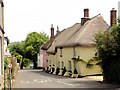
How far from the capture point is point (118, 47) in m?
35.2

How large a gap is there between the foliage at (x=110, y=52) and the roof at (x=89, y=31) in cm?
1383

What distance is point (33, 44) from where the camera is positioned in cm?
11806

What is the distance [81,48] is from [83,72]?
11.9ft

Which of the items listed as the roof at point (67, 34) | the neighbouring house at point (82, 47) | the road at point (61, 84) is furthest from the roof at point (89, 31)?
the road at point (61, 84)

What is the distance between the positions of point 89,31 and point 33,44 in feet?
212

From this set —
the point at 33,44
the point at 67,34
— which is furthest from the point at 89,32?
the point at 33,44

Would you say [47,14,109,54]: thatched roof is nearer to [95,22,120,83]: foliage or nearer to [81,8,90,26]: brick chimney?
[81,8,90,26]: brick chimney

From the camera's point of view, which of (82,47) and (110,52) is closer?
(110,52)

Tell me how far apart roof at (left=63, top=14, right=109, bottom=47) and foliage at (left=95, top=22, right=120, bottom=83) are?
1383 centimetres

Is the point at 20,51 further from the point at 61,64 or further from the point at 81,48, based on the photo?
the point at 81,48

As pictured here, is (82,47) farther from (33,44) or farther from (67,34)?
(33,44)

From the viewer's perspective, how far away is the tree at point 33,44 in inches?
4586

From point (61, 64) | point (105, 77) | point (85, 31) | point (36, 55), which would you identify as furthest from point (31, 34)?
point (105, 77)

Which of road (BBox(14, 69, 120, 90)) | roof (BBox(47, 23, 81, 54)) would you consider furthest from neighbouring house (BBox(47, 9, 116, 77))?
road (BBox(14, 69, 120, 90))
